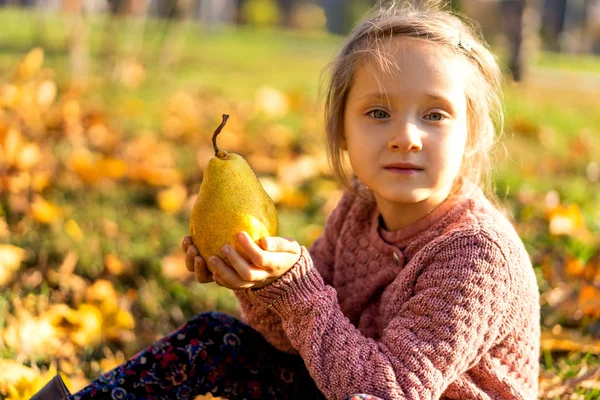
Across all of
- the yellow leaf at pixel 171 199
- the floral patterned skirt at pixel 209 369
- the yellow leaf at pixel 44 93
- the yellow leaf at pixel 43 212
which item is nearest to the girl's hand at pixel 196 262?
the floral patterned skirt at pixel 209 369

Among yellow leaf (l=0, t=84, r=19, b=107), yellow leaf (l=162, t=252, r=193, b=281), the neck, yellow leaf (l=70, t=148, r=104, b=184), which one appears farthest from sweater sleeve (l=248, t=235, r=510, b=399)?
yellow leaf (l=70, t=148, r=104, b=184)

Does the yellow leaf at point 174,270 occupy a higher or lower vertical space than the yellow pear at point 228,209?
lower

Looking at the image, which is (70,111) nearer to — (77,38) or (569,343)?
(77,38)

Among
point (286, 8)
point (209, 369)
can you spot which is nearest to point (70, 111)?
point (209, 369)

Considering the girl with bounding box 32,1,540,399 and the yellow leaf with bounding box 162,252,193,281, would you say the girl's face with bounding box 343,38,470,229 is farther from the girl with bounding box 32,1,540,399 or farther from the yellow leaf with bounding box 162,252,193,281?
the yellow leaf with bounding box 162,252,193,281

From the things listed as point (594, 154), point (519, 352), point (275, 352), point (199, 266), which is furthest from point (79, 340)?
point (594, 154)

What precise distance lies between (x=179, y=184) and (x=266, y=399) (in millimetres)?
2247

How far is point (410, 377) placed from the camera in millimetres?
1646

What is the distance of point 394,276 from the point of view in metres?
1.96

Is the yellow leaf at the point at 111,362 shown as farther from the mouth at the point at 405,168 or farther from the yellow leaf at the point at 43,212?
the mouth at the point at 405,168

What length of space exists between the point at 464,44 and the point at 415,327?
2.37ft

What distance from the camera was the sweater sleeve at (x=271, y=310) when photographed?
→ 81.1 inches

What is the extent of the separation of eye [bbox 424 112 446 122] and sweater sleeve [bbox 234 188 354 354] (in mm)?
516

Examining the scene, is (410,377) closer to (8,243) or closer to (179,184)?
(8,243)
